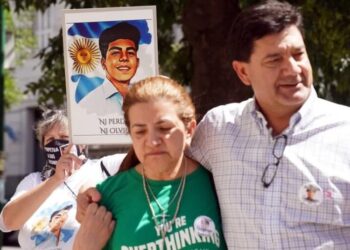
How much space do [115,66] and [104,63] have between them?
0.20 feet

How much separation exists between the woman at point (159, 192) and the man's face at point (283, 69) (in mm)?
297

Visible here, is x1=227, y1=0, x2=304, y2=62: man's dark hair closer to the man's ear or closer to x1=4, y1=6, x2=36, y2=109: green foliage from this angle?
the man's ear

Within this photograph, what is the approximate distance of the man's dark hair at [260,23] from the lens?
8.66ft

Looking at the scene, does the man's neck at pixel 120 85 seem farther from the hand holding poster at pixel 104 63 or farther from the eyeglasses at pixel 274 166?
the eyeglasses at pixel 274 166

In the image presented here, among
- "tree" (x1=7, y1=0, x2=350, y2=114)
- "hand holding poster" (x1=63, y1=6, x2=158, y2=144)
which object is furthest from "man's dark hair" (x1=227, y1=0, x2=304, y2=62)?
"tree" (x1=7, y1=0, x2=350, y2=114)

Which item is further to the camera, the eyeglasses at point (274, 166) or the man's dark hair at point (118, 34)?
the man's dark hair at point (118, 34)

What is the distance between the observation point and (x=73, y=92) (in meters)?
3.71

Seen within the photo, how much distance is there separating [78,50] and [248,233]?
56.6 inches

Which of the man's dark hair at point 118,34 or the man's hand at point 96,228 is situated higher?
the man's dark hair at point 118,34

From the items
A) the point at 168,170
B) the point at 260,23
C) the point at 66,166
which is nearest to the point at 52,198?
the point at 66,166

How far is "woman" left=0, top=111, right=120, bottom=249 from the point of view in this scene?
3682mm

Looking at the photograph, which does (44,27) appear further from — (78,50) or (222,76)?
(78,50)

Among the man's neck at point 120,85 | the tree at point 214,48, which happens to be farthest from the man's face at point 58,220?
the tree at point 214,48

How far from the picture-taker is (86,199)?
291 centimetres
